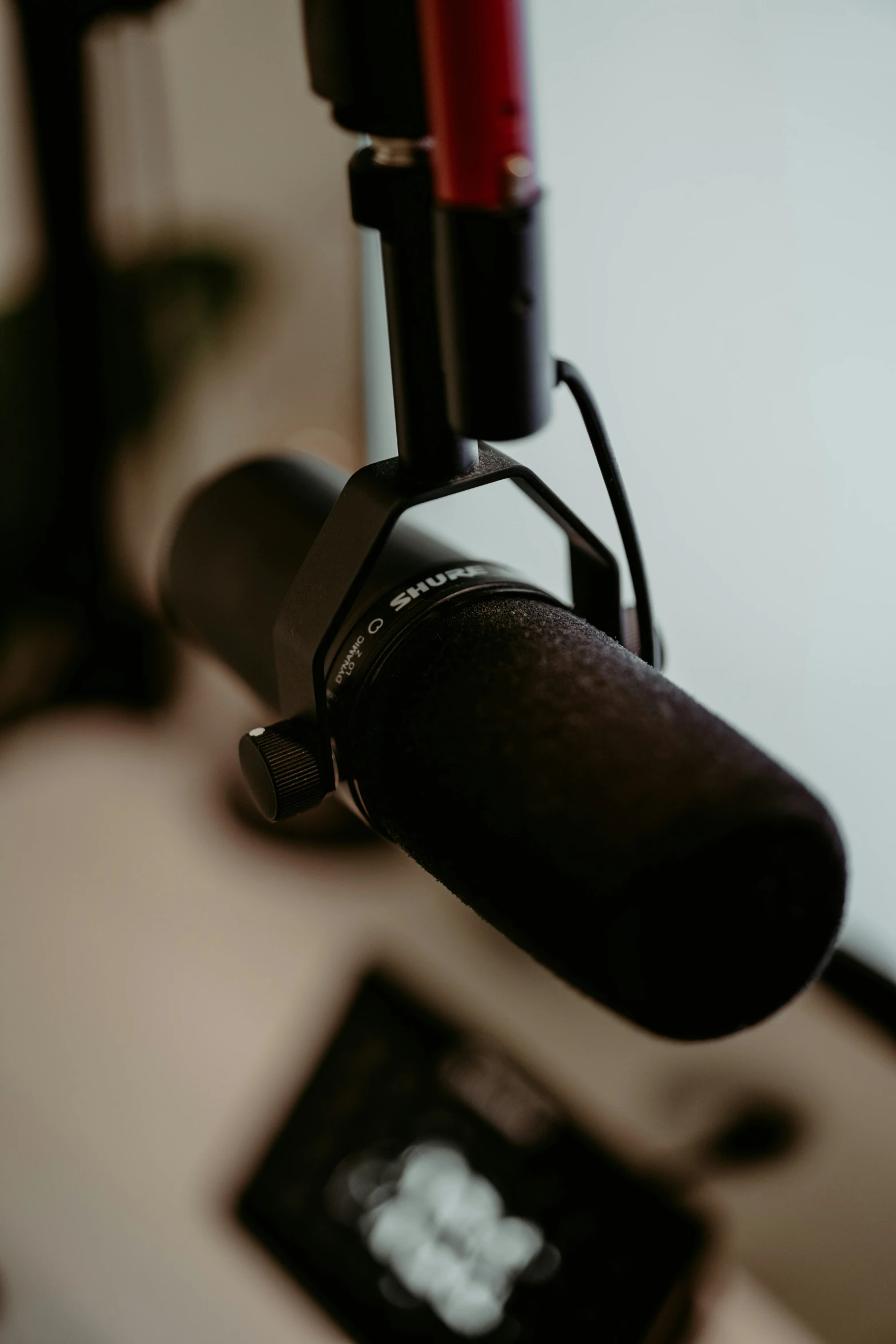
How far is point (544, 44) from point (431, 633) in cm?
45

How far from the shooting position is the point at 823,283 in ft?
1.88

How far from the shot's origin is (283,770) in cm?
39

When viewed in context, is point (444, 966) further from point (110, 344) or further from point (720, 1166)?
point (110, 344)

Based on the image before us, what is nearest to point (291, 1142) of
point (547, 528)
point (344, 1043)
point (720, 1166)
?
point (344, 1043)

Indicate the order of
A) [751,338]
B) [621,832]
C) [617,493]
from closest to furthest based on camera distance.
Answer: [621,832]
[617,493]
[751,338]

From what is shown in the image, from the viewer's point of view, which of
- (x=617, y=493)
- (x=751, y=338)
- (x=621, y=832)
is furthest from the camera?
(x=751, y=338)

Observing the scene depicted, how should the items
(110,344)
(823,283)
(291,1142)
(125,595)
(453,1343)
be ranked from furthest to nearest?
(125,595)
(110,344)
(291,1142)
(453,1343)
(823,283)

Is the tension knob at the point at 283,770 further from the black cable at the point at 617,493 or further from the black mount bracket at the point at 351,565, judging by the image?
the black cable at the point at 617,493

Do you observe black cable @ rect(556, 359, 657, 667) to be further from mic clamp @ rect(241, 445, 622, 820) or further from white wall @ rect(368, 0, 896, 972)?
white wall @ rect(368, 0, 896, 972)

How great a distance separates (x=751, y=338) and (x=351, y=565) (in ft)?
1.19

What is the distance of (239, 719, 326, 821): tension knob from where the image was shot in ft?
1.28

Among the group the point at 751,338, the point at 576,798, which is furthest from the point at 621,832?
the point at 751,338

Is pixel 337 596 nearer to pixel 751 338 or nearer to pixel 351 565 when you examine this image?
pixel 351 565

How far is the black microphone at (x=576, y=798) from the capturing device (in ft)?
0.96
